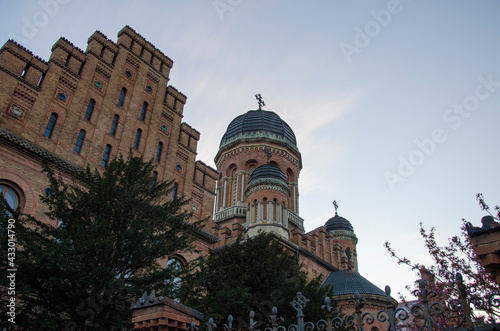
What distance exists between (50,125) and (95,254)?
767 centimetres

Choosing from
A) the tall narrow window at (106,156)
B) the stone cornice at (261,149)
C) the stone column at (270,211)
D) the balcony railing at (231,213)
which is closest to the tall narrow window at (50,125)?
the tall narrow window at (106,156)

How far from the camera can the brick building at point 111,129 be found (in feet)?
45.9

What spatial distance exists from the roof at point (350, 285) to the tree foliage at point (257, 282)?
656cm

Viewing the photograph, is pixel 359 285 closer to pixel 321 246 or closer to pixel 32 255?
pixel 321 246

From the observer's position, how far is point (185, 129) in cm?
2123

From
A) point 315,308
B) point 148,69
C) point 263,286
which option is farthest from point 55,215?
point 148,69

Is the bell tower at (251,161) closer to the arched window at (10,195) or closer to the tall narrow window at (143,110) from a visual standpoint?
the tall narrow window at (143,110)

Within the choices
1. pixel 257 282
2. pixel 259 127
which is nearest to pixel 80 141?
pixel 257 282

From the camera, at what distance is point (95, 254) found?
32.8 feet

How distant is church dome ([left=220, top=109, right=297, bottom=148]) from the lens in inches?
1501

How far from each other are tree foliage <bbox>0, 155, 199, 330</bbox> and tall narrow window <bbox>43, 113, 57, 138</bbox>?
14.5 feet

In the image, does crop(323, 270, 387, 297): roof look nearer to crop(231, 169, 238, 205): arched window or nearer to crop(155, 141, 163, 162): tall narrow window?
crop(231, 169, 238, 205): arched window

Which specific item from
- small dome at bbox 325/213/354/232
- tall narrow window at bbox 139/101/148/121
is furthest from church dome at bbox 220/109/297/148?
tall narrow window at bbox 139/101/148/121

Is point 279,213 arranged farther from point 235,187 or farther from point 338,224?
point 338,224
